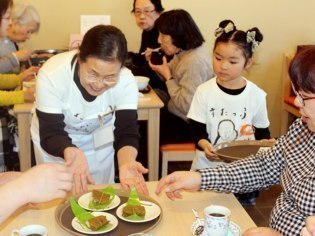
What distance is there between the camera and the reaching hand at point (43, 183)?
1.18 metres

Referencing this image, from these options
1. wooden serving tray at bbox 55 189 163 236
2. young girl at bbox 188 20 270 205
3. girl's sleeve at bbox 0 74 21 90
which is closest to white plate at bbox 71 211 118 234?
wooden serving tray at bbox 55 189 163 236

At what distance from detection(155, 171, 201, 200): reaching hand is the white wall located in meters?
2.56

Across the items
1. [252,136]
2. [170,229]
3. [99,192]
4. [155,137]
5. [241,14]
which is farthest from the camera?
[241,14]

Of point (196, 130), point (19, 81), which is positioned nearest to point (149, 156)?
point (196, 130)

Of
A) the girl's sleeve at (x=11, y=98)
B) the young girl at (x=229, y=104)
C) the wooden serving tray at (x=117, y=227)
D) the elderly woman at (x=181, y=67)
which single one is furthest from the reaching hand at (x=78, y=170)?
the elderly woman at (x=181, y=67)

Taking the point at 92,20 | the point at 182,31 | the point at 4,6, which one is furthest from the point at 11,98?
the point at 92,20

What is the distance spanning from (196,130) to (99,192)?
2.69 feet

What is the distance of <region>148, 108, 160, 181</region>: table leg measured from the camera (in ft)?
8.80

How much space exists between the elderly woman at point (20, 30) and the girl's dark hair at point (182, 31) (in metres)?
1.16

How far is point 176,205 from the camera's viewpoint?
1521 millimetres

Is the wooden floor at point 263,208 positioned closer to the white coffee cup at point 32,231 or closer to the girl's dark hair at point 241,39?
the girl's dark hair at point 241,39

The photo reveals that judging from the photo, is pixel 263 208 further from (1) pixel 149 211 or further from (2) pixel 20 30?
(2) pixel 20 30

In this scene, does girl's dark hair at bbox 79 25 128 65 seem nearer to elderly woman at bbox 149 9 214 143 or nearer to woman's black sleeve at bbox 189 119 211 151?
woman's black sleeve at bbox 189 119 211 151

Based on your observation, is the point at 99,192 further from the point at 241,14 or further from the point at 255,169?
the point at 241,14
